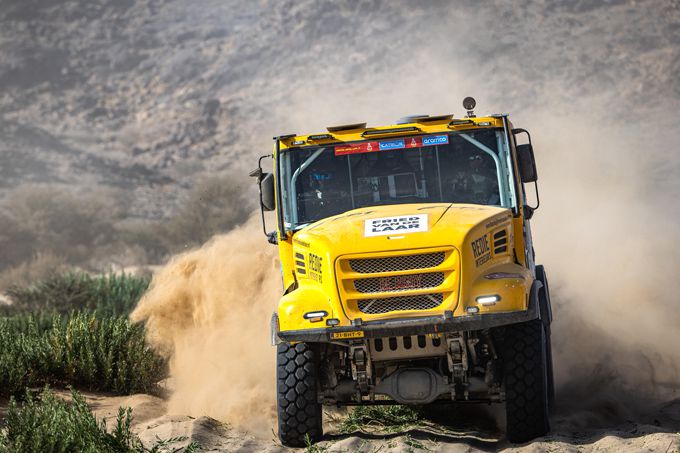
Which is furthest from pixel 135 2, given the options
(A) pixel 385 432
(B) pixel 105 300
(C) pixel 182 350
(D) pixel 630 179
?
(A) pixel 385 432

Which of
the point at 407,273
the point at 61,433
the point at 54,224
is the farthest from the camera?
the point at 54,224

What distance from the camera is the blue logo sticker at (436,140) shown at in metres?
9.28

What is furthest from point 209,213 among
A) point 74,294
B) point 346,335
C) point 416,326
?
point 416,326

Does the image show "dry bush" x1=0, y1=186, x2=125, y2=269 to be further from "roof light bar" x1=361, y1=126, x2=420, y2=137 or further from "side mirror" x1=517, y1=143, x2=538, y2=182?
"side mirror" x1=517, y1=143, x2=538, y2=182

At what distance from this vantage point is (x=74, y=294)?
22516mm

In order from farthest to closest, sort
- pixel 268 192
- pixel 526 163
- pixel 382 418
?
pixel 382 418 → pixel 268 192 → pixel 526 163

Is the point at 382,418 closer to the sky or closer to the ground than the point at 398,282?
closer to the ground

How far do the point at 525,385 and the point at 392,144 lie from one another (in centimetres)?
250

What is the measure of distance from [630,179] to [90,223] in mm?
22105

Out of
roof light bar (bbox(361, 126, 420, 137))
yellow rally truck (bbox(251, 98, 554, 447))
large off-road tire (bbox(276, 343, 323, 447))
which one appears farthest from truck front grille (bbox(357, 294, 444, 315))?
roof light bar (bbox(361, 126, 420, 137))

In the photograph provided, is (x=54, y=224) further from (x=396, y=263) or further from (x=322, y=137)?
(x=396, y=263)

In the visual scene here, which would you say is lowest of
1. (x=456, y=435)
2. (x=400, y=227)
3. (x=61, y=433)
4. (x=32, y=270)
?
(x=456, y=435)

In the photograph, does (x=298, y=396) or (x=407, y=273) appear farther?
(x=298, y=396)

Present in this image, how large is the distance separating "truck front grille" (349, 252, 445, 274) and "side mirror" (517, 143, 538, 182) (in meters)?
1.51
